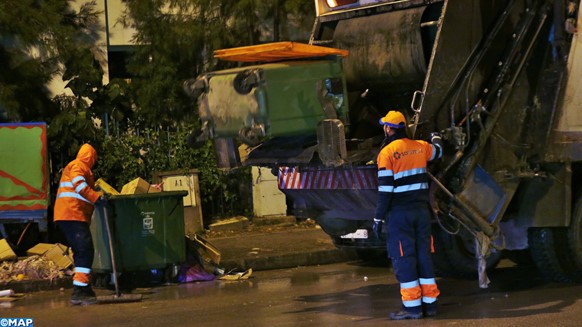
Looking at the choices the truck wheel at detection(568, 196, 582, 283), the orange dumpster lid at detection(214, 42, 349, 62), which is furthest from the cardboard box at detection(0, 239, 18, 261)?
the truck wheel at detection(568, 196, 582, 283)

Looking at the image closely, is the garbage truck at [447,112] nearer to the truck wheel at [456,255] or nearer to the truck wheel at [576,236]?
the truck wheel at [576,236]

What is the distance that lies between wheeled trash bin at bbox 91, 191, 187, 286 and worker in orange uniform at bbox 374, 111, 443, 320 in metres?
3.14

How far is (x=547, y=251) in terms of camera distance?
334 inches

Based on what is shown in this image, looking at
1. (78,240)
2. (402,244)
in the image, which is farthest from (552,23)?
(78,240)

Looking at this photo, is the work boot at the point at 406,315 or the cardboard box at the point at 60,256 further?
the cardboard box at the point at 60,256

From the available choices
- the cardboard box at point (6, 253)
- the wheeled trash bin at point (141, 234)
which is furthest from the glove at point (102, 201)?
the cardboard box at point (6, 253)

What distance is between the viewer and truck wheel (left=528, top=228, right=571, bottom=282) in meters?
8.46

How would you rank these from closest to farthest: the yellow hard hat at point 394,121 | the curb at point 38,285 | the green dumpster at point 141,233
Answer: the yellow hard hat at point 394,121
the green dumpster at point 141,233
the curb at point 38,285

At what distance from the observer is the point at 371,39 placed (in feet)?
27.9

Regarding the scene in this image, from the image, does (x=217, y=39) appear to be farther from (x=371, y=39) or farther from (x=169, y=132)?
(x=371, y=39)

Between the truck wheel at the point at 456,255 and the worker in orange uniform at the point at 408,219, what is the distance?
6.07 feet

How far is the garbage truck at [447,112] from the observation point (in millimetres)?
7430

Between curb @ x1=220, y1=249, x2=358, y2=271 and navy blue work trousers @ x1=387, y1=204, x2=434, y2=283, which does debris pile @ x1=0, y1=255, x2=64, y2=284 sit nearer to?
curb @ x1=220, y1=249, x2=358, y2=271

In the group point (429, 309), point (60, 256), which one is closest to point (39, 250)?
point (60, 256)
